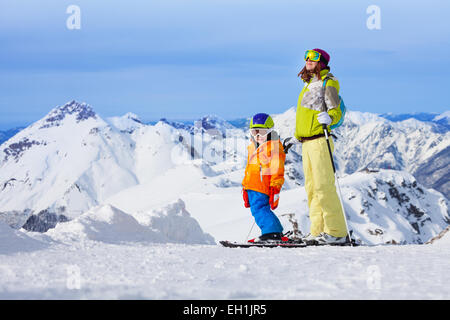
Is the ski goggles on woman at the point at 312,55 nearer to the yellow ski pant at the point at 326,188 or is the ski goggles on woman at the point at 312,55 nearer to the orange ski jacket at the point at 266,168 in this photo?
the yellow ski pant at the point at 326,188

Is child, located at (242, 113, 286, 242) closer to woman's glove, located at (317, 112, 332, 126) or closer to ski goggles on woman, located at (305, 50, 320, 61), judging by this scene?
woman's glove, located at (317, 112, 332, 126)

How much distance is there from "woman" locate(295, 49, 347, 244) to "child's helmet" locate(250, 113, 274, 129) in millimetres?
465

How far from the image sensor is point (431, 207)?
12962 cm

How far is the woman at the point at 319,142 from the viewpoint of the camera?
7227 millimetres

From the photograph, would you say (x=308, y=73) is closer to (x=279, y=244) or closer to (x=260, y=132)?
(x=260, y=132)

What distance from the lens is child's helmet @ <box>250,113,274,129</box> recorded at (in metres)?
7.85

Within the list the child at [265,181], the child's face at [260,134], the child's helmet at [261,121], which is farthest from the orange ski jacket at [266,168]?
the child's helmet at [261,121]

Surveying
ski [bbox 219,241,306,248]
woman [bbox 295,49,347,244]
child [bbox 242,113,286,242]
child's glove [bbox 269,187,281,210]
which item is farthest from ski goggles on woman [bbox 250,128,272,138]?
ski [bbox 219,241,306,248]

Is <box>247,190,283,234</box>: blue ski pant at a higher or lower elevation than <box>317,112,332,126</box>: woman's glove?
lower

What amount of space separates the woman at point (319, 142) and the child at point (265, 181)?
43 centimetres

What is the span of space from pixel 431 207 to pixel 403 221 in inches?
1131

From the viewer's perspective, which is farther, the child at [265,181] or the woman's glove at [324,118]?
the child at [265,181]

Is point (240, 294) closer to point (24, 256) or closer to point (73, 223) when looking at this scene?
point (24, 256)

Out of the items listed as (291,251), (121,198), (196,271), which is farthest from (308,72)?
(121,198)
